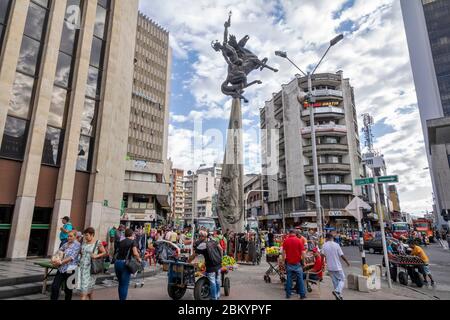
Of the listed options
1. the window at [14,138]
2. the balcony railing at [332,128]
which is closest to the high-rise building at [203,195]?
the balcony railing at [332,128]

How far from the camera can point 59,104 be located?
14641 mm

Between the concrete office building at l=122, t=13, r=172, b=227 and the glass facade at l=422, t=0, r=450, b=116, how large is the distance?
240 feet

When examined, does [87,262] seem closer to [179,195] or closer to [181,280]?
[181,280]

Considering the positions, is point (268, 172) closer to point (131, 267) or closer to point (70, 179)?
point (70, 179)

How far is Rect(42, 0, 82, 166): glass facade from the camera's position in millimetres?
14031

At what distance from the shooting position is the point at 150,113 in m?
67.7

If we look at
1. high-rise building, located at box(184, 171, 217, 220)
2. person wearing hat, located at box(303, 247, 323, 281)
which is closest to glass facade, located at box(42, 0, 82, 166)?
person wearing hat, located at box(303, 247, 323, 281)

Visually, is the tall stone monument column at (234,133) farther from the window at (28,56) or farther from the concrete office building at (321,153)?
the concrete office building at (321,153)

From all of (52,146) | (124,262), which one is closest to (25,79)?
(52,146)

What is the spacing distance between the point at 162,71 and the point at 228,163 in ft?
184

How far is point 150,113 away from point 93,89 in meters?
52.8

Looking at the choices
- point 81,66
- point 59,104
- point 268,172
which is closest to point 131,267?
point 59,104

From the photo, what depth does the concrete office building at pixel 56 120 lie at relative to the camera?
12.5 m

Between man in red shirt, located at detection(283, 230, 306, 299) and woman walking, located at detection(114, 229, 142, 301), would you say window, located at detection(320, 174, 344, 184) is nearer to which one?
man in red shirt, located at detection(283, 230, 306, 299)
